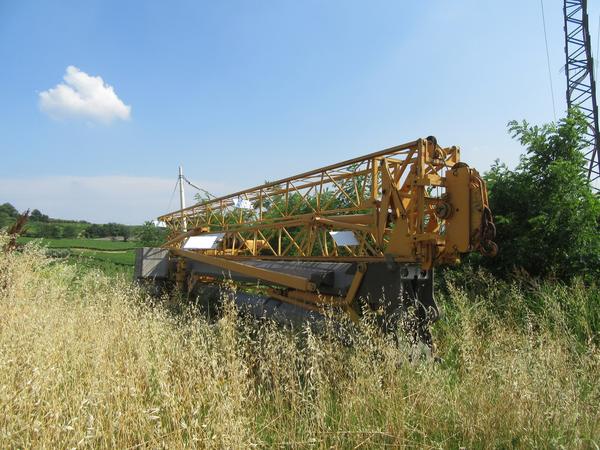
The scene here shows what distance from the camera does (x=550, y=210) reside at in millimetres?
7523

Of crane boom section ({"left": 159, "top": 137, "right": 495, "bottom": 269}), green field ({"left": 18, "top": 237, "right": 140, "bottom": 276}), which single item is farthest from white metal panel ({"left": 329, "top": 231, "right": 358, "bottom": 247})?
green field ({"left": 18, "top": 237, "right": 140, "bottom": 276})

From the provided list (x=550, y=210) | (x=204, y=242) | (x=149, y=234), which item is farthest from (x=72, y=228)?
(x=550, y=210)

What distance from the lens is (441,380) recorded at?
324 centimetres

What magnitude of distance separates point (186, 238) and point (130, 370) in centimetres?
874

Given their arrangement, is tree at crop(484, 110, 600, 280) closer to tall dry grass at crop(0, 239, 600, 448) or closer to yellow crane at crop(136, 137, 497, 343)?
yellow crane at crop(136, 137, 497, 343)

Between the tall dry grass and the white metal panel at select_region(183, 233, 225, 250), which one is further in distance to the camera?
the white metal panel at select_region(183, 233, 225, 250)

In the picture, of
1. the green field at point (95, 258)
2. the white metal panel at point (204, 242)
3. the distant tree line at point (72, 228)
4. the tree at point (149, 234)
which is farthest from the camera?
the distant tree line at point (72, 228)

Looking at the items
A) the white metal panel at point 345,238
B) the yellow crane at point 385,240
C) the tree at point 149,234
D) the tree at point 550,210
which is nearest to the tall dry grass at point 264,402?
the yellow crane at point 385,240

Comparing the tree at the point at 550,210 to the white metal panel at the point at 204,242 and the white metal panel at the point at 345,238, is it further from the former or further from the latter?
the white metal panel at the point at 204,242

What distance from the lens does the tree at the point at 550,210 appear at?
23.6ft

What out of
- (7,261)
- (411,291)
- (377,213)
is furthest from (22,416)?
(7,261)

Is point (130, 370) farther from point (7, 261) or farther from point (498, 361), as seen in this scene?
point (7, 261)

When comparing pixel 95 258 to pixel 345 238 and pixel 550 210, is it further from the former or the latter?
pixel 550 210

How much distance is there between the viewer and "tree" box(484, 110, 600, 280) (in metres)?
7.20
